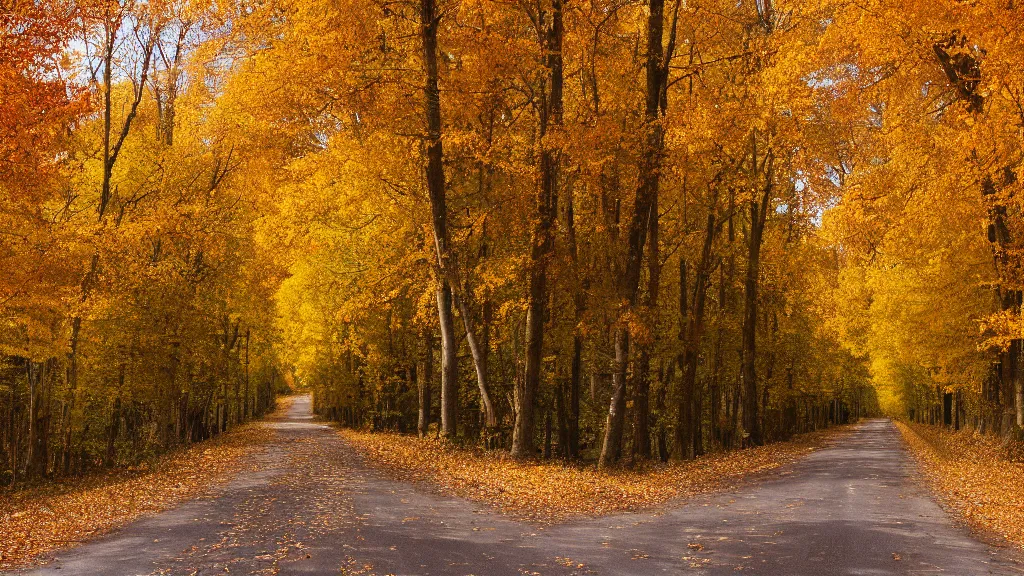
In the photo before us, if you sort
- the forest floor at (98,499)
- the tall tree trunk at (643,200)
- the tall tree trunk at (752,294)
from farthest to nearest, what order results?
the tall tree trunk at (752,294)
the tall tree trunk at (643,200)
the forest floor at (98,499)

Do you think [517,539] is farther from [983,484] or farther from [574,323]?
[574,323]

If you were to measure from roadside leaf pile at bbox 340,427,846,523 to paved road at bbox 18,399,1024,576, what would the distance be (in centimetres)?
88

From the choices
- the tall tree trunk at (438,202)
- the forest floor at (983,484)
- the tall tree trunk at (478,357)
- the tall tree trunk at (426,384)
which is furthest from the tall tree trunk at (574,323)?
the forest floor at (983,484)

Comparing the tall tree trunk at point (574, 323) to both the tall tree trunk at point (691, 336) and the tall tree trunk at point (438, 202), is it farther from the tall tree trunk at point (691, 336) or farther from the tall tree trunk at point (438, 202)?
the tall tree trunk at point (691, 336)

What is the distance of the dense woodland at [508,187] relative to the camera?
19422 mm

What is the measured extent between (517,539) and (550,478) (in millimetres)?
6544

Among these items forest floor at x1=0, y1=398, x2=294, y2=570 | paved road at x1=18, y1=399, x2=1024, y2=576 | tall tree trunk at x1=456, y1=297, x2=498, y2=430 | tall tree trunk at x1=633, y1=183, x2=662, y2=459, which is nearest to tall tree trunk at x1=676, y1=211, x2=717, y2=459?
tall tree trunk at x1=633, y1=183, x2=662, y2=459

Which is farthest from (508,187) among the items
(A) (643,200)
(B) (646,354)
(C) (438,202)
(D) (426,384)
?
(D) (426,384)

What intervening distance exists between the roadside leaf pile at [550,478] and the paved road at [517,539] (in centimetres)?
88

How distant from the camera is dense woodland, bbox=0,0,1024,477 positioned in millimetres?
19422

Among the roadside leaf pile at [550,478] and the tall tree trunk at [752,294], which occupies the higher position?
the tall tree trunk at [752,294]

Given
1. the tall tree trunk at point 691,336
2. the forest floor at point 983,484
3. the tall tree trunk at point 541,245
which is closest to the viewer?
the forest floor at point 983,484

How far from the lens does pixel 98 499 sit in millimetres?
16406

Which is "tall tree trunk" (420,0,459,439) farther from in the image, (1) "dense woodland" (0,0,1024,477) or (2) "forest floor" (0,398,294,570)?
(2) "forest floor" (0,398,294,570)
